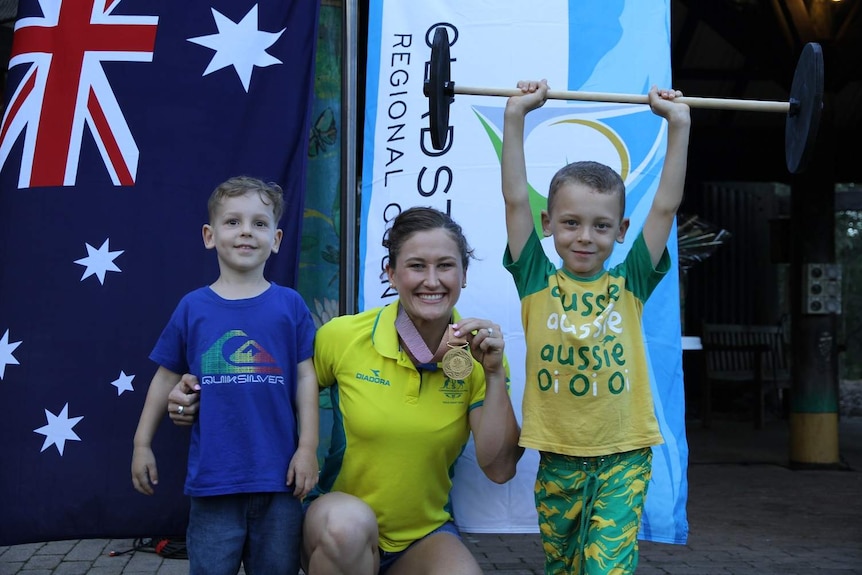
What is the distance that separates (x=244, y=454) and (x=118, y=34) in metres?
1.80

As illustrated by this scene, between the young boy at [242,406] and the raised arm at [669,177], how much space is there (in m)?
1.14

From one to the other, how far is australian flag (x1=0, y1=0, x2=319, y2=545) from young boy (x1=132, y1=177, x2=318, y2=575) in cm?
68

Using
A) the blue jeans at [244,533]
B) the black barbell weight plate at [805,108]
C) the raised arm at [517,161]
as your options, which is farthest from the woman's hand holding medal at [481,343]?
the black barbell weight plate at [805,108]

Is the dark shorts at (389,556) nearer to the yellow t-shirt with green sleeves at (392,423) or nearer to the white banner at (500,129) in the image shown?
the yellow t-shirt with green sleeves at (392,423)

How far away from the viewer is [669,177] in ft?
9.71

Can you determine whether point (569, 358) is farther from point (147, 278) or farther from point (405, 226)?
point (147, 278)

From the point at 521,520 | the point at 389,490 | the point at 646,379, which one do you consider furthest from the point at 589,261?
the point at 521,520

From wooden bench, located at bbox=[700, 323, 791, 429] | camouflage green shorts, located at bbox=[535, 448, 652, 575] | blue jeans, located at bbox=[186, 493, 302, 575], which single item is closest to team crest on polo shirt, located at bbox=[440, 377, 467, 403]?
camouflage green shorts, located at bbox=[535, 448, 652, 575]

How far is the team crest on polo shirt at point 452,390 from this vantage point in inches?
121

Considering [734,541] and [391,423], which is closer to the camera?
[391,423]

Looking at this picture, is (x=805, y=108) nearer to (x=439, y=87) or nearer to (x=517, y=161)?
(x=517, y=161)

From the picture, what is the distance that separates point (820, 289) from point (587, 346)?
19.5ft

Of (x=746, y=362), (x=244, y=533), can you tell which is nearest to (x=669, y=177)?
(x=244, y=533)

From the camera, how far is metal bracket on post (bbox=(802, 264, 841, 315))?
8.17 m
